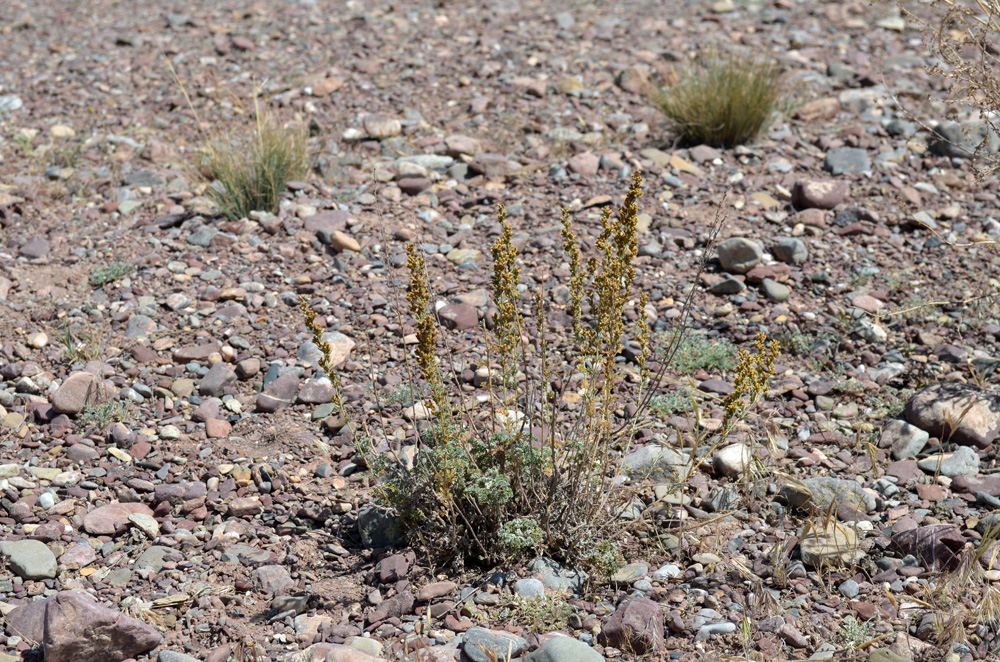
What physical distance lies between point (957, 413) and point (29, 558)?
3620 mm

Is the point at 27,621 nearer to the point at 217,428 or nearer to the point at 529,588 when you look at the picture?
the point at 217,428

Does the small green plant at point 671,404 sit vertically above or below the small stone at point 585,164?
below

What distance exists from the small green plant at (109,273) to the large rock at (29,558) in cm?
185

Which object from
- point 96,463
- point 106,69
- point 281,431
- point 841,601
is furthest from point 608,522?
point 106,69

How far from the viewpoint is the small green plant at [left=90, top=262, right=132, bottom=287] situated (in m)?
4.83

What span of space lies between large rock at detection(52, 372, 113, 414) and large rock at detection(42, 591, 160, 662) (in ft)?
4.23

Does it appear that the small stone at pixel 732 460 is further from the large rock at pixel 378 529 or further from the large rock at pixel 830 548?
the large rock at pixel 378 529

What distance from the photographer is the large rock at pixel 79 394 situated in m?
3.97

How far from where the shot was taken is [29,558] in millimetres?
3232

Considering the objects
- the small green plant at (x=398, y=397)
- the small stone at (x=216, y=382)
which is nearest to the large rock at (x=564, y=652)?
the small green plant at (x=398, y=397)

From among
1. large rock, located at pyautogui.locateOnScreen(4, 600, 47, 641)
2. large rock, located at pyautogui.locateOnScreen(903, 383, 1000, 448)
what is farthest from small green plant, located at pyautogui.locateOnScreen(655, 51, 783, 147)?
large rock, located at pyautogui.locateOnScreen(4, 600, 47, 641)

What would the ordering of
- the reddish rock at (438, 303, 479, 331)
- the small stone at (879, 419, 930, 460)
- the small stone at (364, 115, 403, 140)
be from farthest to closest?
the small stone at (364, 115, 403, 140)
the reddish rock at (438, 303, 479, 331)
the small stone at (879, 419, 930, 460)

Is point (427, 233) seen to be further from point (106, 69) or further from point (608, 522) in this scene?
point (106, 69)

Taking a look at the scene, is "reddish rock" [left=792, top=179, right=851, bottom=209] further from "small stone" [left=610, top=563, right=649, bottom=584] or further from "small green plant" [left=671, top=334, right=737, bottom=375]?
"small stone" [left=610, top=563, right=649, bottom=584]
